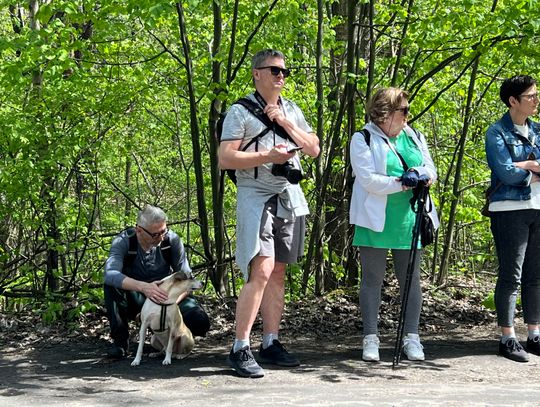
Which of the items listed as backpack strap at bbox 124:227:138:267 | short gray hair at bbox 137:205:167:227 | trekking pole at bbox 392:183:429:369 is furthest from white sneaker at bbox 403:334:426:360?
backpack strap at bbox 124:227:138:267

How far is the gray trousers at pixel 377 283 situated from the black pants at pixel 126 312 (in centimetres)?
137

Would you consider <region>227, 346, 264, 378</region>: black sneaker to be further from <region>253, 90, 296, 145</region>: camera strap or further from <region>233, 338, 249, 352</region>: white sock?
<region>253, 90, 296, 145</region>: camera strap

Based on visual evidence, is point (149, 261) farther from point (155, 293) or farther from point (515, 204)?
point (515, 204)

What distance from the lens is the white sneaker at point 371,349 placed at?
219 inches

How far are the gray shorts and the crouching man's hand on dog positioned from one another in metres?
0.90

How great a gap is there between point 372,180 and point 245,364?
4.89 ft

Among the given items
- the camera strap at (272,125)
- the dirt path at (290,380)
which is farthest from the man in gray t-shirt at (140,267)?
the camera strap at (272,125)

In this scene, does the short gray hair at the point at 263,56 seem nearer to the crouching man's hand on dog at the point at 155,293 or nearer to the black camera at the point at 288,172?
the black camera at the point at 288,172

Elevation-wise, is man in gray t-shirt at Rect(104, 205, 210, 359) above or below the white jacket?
below

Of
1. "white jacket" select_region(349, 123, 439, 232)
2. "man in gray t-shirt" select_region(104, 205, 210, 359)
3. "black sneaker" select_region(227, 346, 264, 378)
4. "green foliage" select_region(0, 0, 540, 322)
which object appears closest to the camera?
"black sneaker" select_region(227, 346, 264, 378)

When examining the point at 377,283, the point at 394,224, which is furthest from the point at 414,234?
the point at 377,283

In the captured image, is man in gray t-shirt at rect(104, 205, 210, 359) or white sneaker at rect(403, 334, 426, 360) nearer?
white sneaker at rect(403, 334, 426, 360)

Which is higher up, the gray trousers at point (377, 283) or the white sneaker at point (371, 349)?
the gray trousers at point (377, 283)

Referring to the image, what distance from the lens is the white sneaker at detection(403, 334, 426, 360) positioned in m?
5.59
